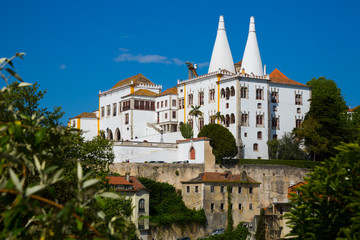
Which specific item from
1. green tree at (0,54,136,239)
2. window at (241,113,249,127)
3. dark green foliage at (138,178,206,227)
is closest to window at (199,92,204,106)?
window at (241,113,249,127)

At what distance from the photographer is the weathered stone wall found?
180 feet

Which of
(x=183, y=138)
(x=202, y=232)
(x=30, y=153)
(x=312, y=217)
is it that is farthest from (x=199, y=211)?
(x=30, y=153)

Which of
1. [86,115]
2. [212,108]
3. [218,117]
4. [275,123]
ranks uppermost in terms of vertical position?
[86,115]

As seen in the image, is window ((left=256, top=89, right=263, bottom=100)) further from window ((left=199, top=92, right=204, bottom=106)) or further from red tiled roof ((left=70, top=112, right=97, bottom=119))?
red tiled roof ((left=70, top=112, right=97, bottom=119))

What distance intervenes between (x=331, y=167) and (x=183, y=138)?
2150 inches

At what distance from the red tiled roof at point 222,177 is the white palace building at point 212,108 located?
3895 millimetres

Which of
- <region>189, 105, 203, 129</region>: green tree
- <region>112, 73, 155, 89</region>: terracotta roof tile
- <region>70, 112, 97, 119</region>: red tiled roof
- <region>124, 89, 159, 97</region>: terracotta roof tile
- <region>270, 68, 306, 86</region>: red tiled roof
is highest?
<region>112, 73, 155, 89</region>: terracotta roof tile

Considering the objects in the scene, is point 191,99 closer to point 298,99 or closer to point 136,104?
point 136,104

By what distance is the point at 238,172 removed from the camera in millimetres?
58469

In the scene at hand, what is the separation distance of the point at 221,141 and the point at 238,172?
3.78m

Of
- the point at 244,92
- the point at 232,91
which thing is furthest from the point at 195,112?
the point at 244,92

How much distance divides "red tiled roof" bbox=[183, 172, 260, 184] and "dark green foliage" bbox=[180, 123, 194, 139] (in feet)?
38.4

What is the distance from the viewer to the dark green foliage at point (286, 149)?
6294cm

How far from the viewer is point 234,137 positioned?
6300 cm
